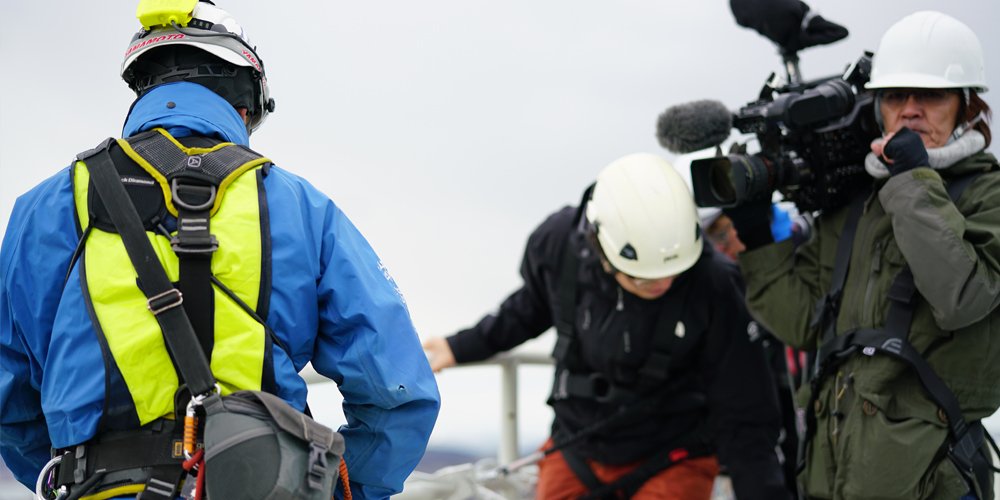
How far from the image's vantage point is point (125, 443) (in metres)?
1.10

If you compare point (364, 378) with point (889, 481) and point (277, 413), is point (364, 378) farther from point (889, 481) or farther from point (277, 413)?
point (889, 481)

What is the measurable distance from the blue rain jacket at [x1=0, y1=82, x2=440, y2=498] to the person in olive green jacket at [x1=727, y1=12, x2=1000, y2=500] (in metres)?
1.06

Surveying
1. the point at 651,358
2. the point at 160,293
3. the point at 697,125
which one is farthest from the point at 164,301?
the point at 697,125

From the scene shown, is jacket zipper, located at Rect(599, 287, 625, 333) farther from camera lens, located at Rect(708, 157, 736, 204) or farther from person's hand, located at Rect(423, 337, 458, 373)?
person's hand, located at Rect(423, 337, 458, 373)

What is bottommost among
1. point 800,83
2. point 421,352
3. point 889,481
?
point 889,481

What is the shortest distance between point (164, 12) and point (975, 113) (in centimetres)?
179

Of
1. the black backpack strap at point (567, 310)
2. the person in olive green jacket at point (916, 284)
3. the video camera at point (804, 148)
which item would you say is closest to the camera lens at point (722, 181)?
the video camera at point (804, 148)

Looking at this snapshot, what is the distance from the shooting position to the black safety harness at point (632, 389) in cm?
229

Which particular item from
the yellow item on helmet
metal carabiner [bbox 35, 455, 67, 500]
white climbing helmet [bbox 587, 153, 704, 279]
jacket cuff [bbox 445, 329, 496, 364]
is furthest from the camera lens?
metal carabiner [bbox 35, 455, 67, 500]

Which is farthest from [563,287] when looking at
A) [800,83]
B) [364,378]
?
[364,378]

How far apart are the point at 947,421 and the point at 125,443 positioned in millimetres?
1617

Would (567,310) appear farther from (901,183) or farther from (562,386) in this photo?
(901,183)

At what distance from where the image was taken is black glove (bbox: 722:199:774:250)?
2111 mm

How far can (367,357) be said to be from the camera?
3.96ft
